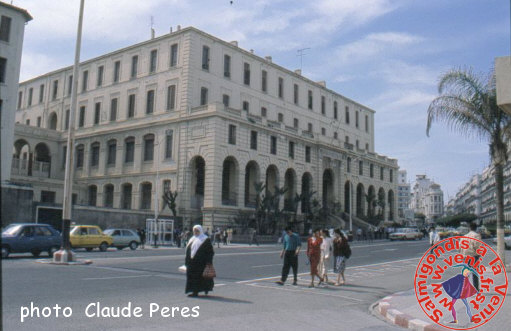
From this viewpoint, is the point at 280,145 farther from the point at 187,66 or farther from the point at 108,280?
the point at 108,280

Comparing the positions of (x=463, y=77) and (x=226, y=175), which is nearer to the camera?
(x=463, y=77)

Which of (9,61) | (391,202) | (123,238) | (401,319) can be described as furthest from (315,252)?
(391,202)

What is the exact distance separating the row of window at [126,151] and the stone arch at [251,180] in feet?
26.7

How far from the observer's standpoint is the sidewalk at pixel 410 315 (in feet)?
25.0

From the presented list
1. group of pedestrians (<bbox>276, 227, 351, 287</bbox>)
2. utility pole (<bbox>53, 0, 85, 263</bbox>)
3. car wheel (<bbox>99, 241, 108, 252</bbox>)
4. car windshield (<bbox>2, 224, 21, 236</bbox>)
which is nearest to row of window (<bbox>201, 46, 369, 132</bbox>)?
car wheel (<bbox>99, 241, 108, 252</bbox>)

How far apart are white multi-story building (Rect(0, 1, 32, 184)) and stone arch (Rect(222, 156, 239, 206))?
730 inches

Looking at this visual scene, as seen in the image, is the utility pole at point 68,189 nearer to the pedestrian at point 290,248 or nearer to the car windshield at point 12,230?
the car windshield at point 12,230

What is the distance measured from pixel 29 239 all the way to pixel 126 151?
28.3 m

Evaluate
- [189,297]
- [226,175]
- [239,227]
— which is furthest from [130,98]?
[189,297]

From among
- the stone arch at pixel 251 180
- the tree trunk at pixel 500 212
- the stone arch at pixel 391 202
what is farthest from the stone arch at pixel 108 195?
the stone arch at pixel 391 202

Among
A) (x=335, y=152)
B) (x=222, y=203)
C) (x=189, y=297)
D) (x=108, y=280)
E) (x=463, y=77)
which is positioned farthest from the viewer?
(x=335, y=152)

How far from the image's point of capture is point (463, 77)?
17.0m

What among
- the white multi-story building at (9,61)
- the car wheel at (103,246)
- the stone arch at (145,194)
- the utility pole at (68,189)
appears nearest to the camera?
the utility pole at (68,189)

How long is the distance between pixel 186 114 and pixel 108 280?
33.3 metres
